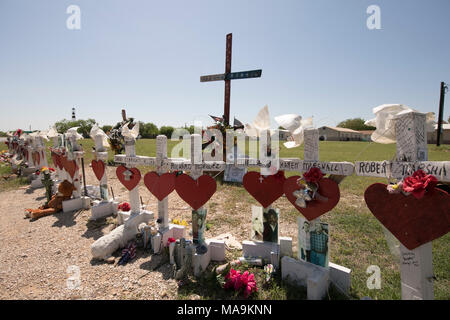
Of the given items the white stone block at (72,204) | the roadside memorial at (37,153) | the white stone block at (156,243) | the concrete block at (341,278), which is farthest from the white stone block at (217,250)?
the roadside memorial at (37,153)

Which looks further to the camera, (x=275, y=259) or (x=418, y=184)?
(x=275, y=259)

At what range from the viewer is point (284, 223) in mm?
4648

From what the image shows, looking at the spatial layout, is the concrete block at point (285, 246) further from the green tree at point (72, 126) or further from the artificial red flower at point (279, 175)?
the green tree at point (72, 126)

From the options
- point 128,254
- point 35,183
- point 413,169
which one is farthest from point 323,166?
point 35,183

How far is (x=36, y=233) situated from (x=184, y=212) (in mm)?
2966

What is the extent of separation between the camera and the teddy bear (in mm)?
4988

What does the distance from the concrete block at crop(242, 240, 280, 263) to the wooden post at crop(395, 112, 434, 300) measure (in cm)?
141

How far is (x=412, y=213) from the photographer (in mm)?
1791

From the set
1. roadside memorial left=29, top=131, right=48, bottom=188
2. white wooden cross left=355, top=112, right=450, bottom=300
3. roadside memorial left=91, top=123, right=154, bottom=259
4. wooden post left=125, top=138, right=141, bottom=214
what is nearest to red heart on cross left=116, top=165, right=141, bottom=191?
roadside memorial left=91, top=123, right=154, bottom=259

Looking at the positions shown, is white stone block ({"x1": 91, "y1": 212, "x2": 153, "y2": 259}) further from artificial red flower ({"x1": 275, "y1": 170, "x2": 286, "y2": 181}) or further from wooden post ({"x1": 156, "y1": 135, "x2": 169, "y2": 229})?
artificial red flower ({"x1": 275, "y1": 170, "x2": 286, "y2": 181})

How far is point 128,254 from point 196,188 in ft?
4.97

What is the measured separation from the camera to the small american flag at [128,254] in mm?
3195

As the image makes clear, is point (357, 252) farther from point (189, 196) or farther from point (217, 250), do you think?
point (189, 196)

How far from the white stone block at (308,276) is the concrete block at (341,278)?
0.14 metres
